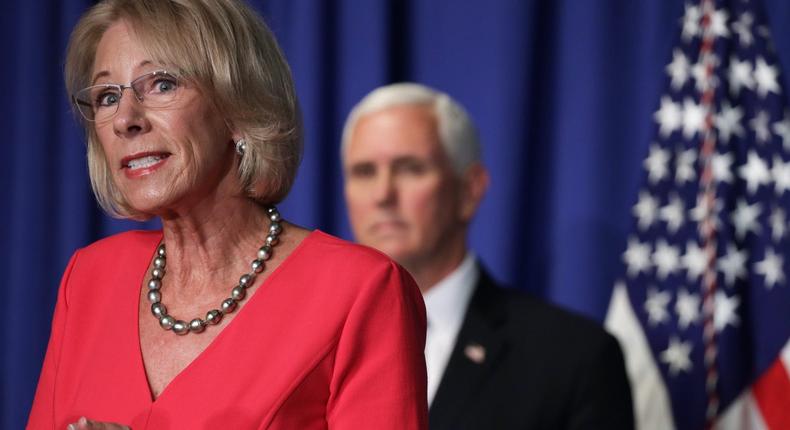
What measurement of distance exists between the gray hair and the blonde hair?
1.54m

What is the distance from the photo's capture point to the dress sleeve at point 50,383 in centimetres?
150

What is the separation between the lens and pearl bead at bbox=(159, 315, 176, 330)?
1.46 metres

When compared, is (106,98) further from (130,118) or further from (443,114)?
(443,114)

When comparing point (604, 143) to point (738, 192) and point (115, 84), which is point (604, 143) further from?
point (115, 84)

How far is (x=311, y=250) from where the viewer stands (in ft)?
4.77

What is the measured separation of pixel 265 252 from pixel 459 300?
1.50 metres

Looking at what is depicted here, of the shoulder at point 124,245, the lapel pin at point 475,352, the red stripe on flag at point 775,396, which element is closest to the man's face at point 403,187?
the lapel pin at point 475,352

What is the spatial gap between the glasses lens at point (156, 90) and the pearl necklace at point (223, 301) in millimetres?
233

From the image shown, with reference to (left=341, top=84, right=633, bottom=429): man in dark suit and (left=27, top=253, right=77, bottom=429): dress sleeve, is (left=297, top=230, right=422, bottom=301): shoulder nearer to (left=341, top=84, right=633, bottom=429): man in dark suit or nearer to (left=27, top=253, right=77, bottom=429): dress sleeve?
(left=27, top=253, right=77, bottom=429): dress sleeve

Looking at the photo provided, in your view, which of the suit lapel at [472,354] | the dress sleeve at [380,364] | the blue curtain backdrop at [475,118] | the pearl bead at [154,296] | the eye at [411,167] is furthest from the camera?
the blue curtain backdrop at [475,118]

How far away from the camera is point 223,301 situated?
1.44 meters

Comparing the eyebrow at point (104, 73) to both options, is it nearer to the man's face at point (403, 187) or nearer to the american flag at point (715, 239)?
the man's face at point (403, 187)

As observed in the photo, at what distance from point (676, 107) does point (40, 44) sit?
6.90 ft

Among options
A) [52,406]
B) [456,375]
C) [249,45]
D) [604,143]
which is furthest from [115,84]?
[604,143]
